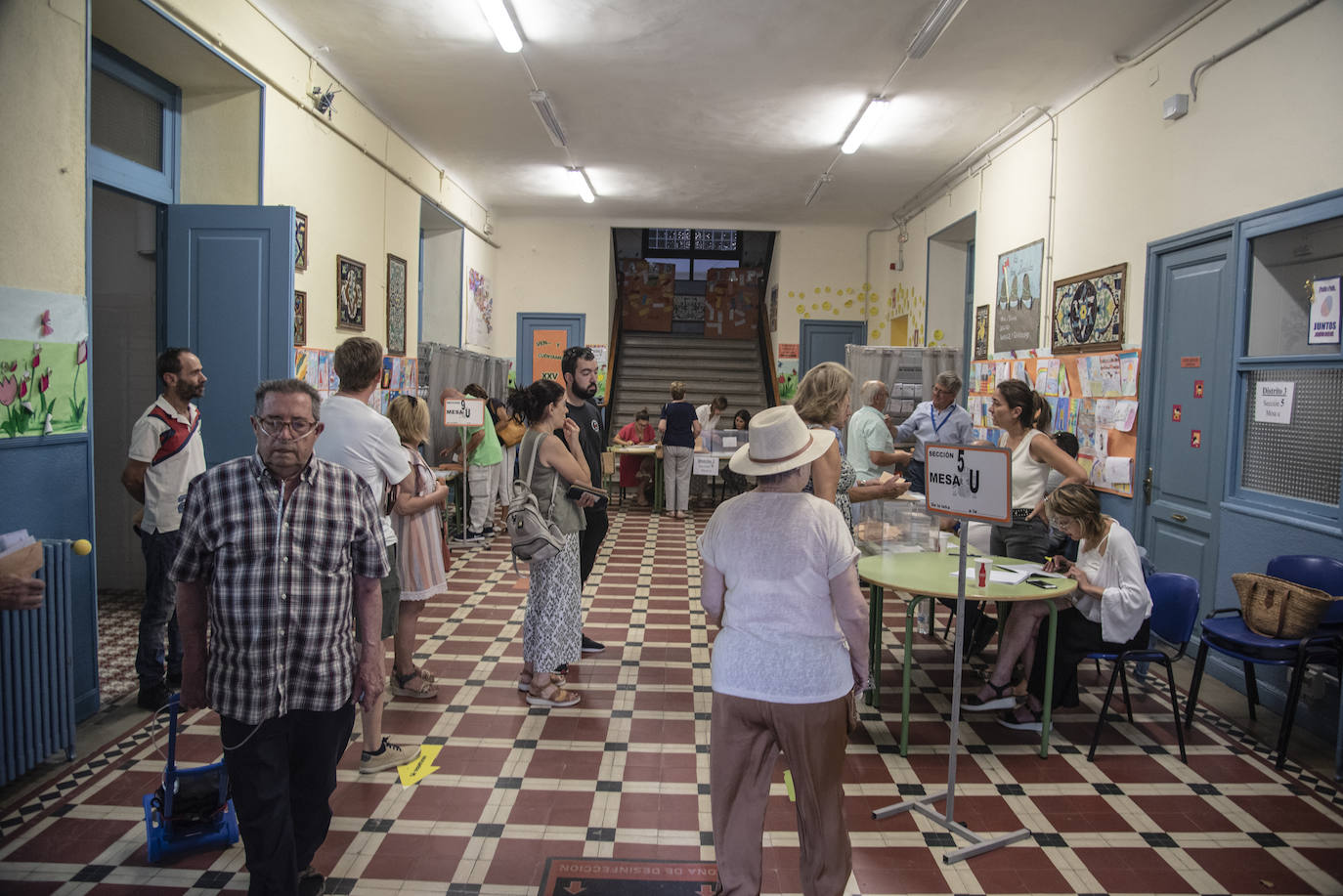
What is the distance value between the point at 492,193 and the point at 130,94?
6.82m

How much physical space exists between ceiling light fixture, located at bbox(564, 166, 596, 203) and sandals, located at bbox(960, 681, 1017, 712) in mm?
8122

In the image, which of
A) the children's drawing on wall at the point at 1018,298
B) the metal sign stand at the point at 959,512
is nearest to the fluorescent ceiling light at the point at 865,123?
the children's drawing on wall at the point at 1018,298

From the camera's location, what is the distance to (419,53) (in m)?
6.61

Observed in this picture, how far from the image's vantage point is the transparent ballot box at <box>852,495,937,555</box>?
484 centimetres

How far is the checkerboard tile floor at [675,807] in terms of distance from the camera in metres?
2.88

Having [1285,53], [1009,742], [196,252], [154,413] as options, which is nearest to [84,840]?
[154,413]

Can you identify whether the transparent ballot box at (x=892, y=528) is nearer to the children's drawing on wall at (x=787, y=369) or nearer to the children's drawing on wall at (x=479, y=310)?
the children's drawing on wall at (x=479, y=310)

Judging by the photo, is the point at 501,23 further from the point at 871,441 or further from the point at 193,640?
the point at 193,640

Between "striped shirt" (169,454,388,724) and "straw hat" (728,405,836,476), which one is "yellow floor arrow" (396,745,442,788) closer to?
"striped shirt" (169,454,388,724)

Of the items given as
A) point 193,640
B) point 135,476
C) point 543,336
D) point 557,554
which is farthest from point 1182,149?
point 543,336

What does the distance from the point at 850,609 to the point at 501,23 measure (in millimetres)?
5080

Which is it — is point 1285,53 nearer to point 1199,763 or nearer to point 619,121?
point 1199,763

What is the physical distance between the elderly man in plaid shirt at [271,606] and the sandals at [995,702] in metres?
3.29

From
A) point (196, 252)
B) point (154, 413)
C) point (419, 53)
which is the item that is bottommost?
point (154, 413)
